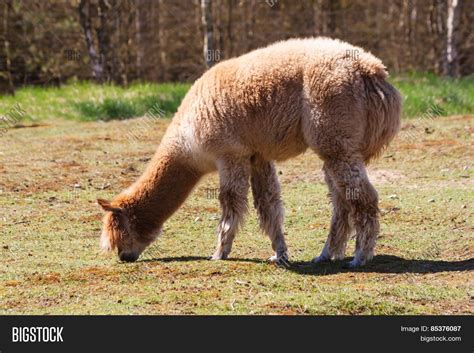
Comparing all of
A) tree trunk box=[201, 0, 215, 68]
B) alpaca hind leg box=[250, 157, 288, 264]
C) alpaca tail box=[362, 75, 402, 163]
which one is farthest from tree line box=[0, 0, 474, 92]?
alpaca tail box=[362, 75, 402, 163]

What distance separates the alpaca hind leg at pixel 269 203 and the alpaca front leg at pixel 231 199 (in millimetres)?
206

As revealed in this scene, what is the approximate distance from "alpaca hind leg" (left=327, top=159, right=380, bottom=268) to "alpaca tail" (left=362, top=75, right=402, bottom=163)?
0.83ft

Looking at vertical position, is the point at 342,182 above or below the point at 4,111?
above

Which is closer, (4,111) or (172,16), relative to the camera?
(4,111)

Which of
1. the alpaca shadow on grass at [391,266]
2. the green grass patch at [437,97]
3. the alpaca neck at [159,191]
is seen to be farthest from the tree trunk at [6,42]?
the alpaca shadow on grass at [391,266]

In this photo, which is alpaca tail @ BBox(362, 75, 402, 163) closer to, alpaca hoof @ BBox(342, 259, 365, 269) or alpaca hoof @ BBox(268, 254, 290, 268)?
alpaca hoof @ BBox(342, 259, 365, 269)

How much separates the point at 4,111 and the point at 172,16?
5.35 metres

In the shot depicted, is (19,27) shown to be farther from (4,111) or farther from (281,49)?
(281,49)

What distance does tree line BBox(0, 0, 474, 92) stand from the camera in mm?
20250

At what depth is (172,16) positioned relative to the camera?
68.3 ft

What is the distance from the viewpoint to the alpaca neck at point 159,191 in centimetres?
879

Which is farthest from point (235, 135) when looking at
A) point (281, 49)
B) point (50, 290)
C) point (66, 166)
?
point (66, 166)

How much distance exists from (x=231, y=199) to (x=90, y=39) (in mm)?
12441

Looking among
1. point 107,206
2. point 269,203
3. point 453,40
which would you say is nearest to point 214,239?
point 269,203
